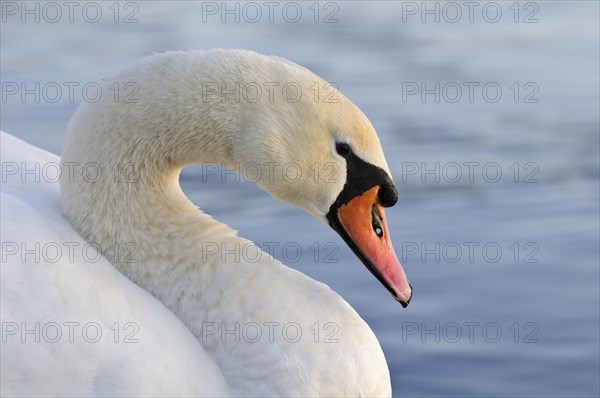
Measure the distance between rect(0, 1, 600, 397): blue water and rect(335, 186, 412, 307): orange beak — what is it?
1.26 m

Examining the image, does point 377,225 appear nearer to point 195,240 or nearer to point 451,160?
point 195,240

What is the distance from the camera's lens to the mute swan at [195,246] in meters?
4.14

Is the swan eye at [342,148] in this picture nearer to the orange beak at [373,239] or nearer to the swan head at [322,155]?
the swan head at [322,155]

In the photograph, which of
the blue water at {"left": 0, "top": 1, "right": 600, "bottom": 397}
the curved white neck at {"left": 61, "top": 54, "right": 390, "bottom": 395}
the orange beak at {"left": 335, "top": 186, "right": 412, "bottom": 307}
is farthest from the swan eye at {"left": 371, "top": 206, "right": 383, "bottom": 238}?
the blue water at {"left": 0, "top": 1, "right": 600, "bottom": 397}

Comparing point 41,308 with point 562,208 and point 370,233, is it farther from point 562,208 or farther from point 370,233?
point 562,208

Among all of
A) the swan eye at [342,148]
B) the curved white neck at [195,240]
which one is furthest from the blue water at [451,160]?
the swan eye at [342,148]

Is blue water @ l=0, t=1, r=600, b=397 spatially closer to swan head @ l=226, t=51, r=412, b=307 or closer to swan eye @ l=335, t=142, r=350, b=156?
swan head @ l=226, t=51, r=412, b=307

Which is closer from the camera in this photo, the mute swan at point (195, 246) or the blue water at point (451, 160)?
the mute swan at point (195, 246)

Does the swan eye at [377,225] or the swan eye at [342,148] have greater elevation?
the swan eye at [342,148]

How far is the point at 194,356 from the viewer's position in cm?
430

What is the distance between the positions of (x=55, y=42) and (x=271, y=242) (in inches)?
177

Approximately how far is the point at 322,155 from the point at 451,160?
12.5 feet

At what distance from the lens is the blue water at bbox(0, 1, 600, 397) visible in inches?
232

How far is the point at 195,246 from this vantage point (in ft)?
14.8
